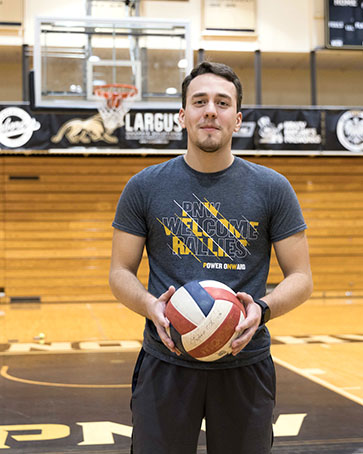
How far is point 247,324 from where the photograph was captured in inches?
78.1

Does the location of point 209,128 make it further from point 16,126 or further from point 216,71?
point 16,126

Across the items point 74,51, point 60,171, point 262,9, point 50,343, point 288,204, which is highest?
point 262,9

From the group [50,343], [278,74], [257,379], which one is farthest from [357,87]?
[257,379]

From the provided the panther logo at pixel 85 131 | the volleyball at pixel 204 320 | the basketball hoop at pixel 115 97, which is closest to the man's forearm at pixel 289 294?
the volleyball at pixel 204 320

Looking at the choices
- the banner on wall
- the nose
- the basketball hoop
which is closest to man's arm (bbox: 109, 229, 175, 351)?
the nose

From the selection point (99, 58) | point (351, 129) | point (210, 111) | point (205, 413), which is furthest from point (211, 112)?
point (351, 129)

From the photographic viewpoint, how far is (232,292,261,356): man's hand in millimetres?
1985

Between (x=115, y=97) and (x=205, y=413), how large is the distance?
9198 millimetres

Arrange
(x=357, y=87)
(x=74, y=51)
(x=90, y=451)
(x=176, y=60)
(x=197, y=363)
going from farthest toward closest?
(x=357, y=87)
(x=176, y=60)
(x=74, y=51)
(x=90, y=451)
(x=197, y=363)

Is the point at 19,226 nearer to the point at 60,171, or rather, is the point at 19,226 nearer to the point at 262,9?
the point at 60,171

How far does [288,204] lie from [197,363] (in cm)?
66

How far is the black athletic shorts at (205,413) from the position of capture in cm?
217

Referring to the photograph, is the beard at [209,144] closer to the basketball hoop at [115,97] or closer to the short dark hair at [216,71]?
the short dark hair at [216,71]

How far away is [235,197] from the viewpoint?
88.0 inches
